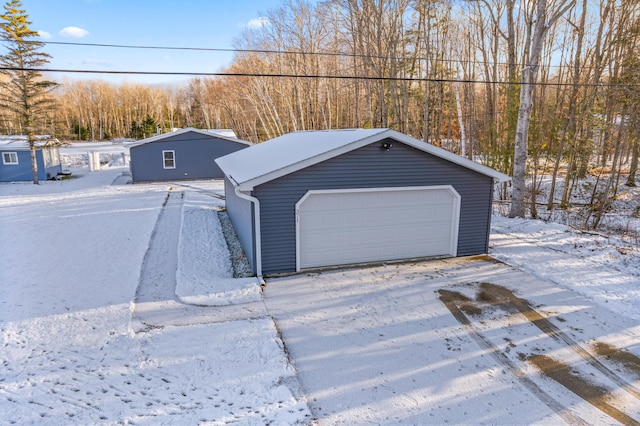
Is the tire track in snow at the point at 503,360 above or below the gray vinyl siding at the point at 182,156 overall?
below

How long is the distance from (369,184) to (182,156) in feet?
55.5

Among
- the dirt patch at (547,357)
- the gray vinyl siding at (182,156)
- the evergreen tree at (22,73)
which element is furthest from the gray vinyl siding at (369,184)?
the evergreen tree at (22,73)

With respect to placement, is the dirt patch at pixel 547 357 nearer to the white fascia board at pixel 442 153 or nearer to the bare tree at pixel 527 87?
the white fascia board at pixel 442 153

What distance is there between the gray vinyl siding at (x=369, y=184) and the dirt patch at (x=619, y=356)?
3964 mm

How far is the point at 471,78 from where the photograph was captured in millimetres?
27531

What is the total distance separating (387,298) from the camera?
6.91m

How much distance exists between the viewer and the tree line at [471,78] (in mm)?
14531

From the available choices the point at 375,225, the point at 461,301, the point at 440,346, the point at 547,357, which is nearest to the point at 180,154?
the point at 375,225

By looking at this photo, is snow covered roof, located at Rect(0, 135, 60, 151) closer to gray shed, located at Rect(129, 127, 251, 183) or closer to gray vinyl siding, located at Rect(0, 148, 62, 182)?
gray vinyl siding, located at Rect(0, 148, 62, 182)

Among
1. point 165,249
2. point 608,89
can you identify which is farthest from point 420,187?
point 608,89

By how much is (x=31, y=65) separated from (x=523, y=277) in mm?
26524

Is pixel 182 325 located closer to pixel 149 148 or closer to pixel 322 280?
pixel 322 280

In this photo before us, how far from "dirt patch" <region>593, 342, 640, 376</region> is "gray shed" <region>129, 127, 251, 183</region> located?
66.2 ft

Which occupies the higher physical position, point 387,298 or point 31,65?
Result: point 31,65
